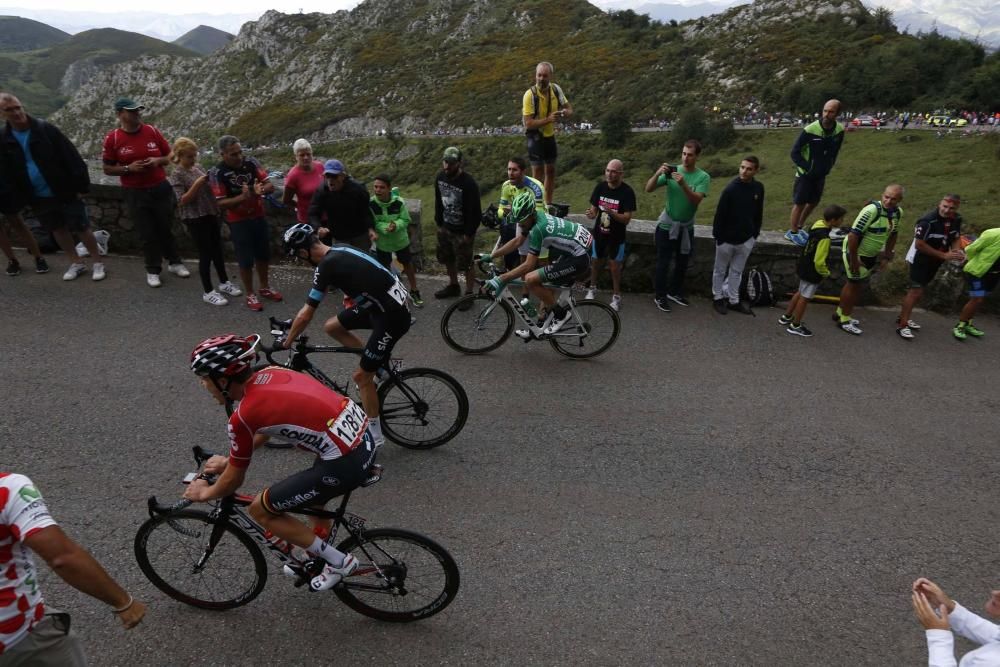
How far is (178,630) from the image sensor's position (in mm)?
3463

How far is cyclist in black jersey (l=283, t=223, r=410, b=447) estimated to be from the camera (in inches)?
175

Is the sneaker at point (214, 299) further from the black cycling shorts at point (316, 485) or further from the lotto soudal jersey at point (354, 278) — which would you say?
the black cycling shorts at point (316, 485)

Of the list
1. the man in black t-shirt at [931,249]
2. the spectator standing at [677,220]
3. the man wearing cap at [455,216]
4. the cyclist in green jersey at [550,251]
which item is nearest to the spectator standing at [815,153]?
the man in black t-shirt at [931,249]

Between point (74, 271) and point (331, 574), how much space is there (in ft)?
22.8

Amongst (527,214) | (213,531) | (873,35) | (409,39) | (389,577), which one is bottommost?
(389,577)

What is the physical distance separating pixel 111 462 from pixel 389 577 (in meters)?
2.91

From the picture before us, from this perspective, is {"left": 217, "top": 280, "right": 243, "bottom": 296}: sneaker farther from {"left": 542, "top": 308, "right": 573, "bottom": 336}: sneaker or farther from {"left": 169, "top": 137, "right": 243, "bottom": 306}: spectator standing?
{"left": 542, "top": 308, "right": 573, "bottom": 336}: sneaker

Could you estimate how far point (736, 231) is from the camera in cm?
767

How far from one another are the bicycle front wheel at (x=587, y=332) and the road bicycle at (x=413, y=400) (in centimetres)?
203

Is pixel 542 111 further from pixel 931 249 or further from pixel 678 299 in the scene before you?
pixel 931 249

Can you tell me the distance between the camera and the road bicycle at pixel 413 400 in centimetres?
486

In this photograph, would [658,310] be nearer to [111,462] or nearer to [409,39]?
[111,462]

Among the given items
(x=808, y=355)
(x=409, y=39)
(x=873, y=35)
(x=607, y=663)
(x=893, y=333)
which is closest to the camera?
(x=607, y=663)

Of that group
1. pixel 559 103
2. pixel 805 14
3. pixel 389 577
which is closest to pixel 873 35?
pixel 805 14
